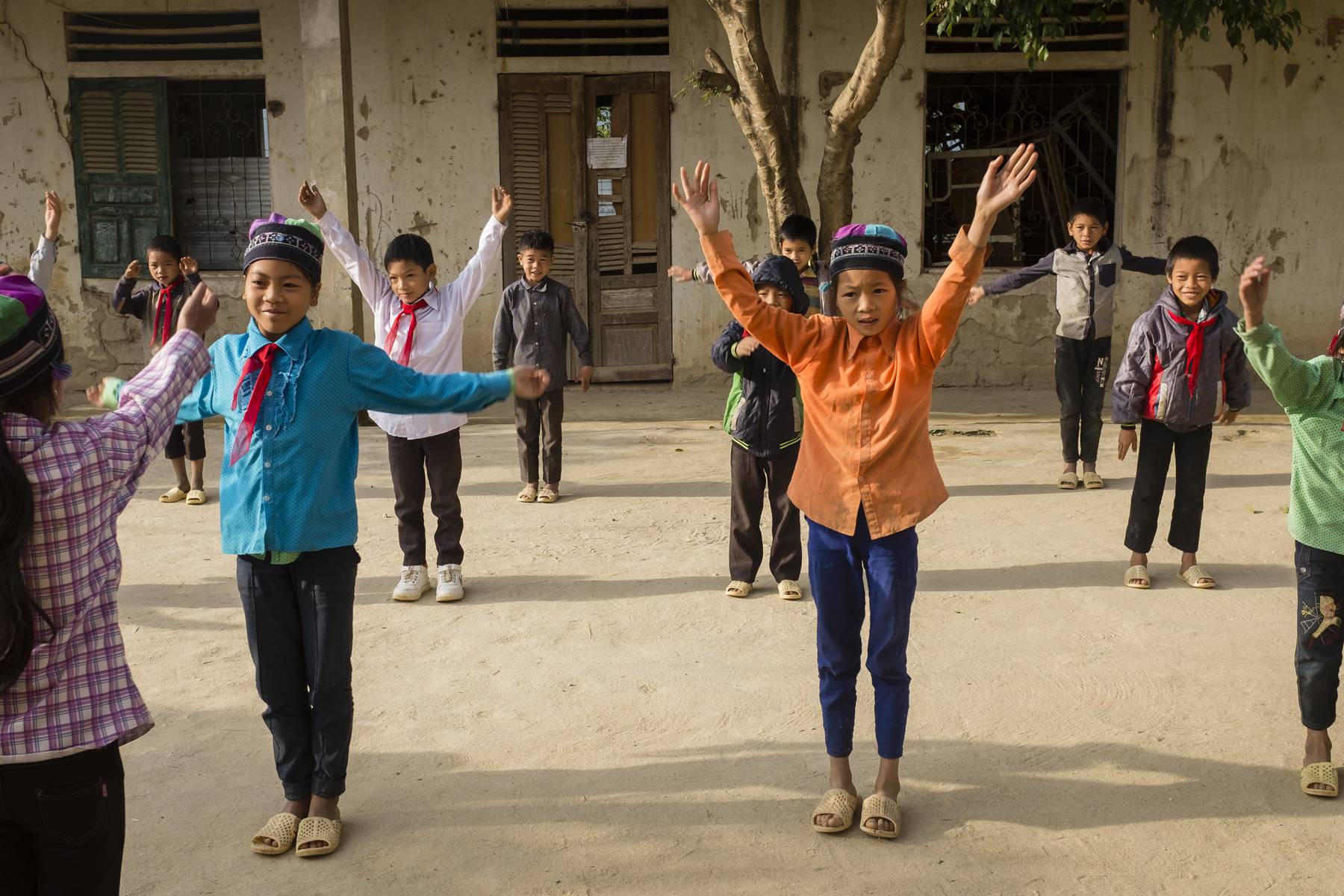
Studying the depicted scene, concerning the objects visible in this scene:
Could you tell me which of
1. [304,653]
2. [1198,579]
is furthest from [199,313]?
[1198,579]

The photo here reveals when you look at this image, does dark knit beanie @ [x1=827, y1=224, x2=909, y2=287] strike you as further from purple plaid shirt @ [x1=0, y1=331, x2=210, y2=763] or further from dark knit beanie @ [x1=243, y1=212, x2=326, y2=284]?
purple plaid shirt @ [x1=0, y1=331, x2=210, y2=763]

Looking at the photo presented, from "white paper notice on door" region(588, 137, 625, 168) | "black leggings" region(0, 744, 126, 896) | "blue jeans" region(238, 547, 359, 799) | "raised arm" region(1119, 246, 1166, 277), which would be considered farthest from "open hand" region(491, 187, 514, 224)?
"white paper notice on door" region(588, 137, 625, 168)

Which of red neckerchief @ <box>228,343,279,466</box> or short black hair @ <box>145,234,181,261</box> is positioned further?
short black hair @ <box>145,234,181,261</box>

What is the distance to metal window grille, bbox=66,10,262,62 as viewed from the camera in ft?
35.6

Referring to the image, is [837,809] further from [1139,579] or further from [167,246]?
[167,246]

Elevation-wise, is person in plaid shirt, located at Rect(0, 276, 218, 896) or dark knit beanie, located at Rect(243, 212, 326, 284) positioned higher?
dark knit beanie, located at Rect(243, 212, 326, 284)

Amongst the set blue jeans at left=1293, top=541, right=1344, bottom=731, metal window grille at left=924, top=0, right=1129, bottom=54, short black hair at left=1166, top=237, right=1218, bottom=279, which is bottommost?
blue jeans at left=1293, top=541, right=1344, bottom=731

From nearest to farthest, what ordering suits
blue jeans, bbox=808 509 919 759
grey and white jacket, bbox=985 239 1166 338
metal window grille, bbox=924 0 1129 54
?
blue jeans, bbox=808 509 919 759
grey and white jacket, bbox=985 239 1166 338
metal window grille, bbox=924 0 1129 54

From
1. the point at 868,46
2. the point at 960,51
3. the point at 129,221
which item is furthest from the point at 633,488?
the point at 129,221

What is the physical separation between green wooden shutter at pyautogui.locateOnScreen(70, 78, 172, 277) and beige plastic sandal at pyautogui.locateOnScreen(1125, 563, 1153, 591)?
30.0 ft

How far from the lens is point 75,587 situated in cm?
212

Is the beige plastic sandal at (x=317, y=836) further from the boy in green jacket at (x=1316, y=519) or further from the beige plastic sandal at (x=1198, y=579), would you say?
the beige plastic sandal at (x=1198, y=579)

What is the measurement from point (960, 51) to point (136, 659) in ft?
28.8

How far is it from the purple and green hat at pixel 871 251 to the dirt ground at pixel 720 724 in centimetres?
141
